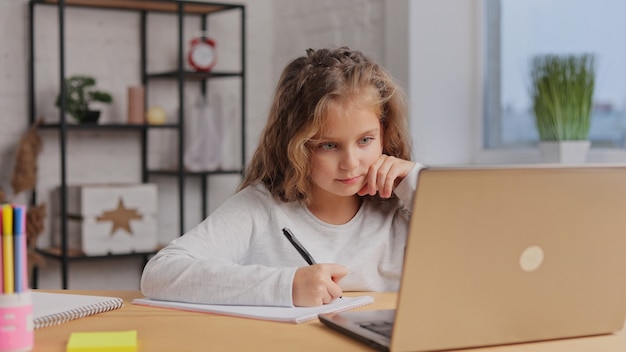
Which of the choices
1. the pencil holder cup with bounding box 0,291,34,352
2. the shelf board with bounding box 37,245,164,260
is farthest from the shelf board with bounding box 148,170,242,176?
the pencil holder cup with bounding box 0,291,34,352

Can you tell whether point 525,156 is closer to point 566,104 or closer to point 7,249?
point 566,104

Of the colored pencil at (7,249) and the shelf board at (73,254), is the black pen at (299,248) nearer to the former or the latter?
the colored pencil at (7,249)

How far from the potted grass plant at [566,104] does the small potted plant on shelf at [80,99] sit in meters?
1.75

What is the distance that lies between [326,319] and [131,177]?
259 cm

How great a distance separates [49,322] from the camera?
50.8 inches

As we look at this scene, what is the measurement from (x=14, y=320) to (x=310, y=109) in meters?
0.80

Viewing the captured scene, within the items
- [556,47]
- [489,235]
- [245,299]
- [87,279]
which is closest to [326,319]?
[245,299]

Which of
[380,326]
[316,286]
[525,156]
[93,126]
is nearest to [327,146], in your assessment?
[316,286]

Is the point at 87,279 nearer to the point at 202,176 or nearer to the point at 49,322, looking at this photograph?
the point at 202,176

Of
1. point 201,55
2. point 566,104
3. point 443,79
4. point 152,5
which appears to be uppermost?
point 152,5

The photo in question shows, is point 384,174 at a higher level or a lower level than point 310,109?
lower

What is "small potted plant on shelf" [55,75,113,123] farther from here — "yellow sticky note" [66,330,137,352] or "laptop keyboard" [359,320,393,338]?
"laptop keyboard" [359,320,393,338]

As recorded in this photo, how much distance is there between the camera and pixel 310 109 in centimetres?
168

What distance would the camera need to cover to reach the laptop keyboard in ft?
3.82
